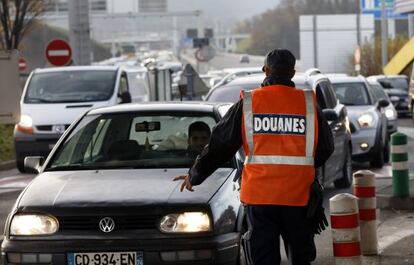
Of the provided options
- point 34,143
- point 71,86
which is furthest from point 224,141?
point 71,86

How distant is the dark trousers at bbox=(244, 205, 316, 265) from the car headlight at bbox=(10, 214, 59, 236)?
1544 mm

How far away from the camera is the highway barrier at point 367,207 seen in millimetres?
9617

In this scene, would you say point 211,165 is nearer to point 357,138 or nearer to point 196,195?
point 196,195

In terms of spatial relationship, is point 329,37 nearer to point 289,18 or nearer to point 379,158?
point 379,158

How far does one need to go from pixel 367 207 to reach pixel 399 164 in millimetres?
3041

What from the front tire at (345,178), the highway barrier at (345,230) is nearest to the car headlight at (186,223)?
the highway barrier at (345,230)

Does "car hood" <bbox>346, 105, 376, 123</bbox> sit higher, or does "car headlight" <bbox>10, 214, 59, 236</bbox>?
"car headlight" <bbox>10, 214, 59, 236</bbox>

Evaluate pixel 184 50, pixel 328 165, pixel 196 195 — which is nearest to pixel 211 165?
pixel 196 195

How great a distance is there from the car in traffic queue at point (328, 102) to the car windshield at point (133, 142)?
5075 millimetres

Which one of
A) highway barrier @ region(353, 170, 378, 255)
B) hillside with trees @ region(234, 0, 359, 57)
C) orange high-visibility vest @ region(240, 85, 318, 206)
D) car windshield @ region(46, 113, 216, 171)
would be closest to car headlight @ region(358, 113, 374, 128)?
highway barrier @ region(353, 170, 378, 255)

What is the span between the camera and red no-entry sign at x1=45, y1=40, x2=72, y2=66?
29297mm

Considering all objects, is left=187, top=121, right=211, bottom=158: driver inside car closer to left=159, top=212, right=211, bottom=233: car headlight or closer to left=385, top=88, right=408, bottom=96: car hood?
left=159, top=212, right=211, bottom=233: car headlight

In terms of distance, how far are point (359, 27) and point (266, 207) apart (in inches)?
2043

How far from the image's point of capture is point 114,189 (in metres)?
8.07
